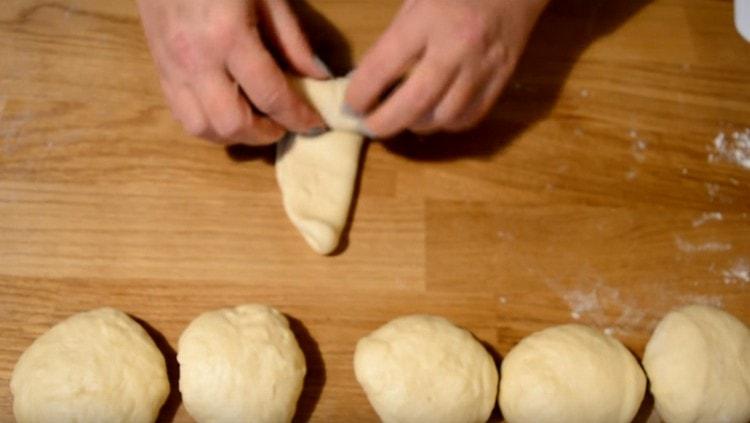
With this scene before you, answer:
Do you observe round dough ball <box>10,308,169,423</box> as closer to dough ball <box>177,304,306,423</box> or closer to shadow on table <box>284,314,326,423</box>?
dough ball <box>177,304,306,423</box>

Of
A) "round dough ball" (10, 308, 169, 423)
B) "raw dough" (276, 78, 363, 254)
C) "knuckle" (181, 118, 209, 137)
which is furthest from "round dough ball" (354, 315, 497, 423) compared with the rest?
"knuckle" (181, 118, 209, 137)

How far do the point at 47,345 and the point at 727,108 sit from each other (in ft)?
4.39

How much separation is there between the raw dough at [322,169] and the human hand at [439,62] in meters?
0.06

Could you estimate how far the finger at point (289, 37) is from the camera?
3.80 feet

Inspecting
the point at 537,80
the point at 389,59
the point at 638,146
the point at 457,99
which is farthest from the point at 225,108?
the point at 638,146

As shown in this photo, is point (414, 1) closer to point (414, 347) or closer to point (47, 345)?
point (414, 347)

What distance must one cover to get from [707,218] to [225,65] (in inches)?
36.4

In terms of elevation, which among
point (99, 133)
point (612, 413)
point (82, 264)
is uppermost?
point (99, 133)

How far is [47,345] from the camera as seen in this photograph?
1.09m

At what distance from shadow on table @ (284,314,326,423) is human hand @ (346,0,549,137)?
1.21 feet

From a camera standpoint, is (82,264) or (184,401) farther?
(82,264)

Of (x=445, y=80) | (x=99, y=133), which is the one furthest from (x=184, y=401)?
(x=445, y=80)

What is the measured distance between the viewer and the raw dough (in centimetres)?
123

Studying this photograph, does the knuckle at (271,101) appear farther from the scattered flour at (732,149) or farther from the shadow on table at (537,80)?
the scattered flour at (732,149)
